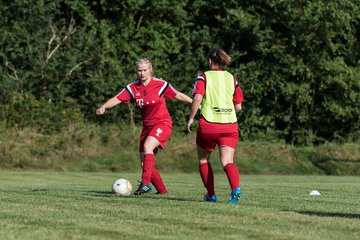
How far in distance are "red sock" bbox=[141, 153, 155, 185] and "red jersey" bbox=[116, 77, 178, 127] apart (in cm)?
71

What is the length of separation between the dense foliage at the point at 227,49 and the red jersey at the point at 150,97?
17.8 m

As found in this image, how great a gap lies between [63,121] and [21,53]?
3.57 metres

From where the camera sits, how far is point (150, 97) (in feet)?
41.9

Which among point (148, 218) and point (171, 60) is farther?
point (171, 60)

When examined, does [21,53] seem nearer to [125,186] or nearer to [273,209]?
[125,186]

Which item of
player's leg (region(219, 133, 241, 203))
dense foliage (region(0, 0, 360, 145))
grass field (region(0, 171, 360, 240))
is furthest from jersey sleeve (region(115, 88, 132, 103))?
dense foliage (region(0, 0, 360, 145))

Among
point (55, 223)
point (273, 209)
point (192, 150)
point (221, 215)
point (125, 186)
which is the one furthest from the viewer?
point (192, 150)

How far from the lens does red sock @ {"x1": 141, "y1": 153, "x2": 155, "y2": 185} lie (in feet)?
39.3

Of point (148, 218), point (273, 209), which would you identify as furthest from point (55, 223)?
Result: point (273, 209)

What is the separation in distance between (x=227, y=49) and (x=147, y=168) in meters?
23.0

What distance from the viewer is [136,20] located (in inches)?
1363

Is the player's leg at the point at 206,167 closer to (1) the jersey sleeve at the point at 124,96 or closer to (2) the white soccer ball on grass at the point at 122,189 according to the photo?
(2) the white soccer ball on grass at the point at 122,189

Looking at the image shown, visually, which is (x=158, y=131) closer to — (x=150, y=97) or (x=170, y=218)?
(x=150, y=97)

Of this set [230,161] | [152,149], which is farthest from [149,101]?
[230,161]
